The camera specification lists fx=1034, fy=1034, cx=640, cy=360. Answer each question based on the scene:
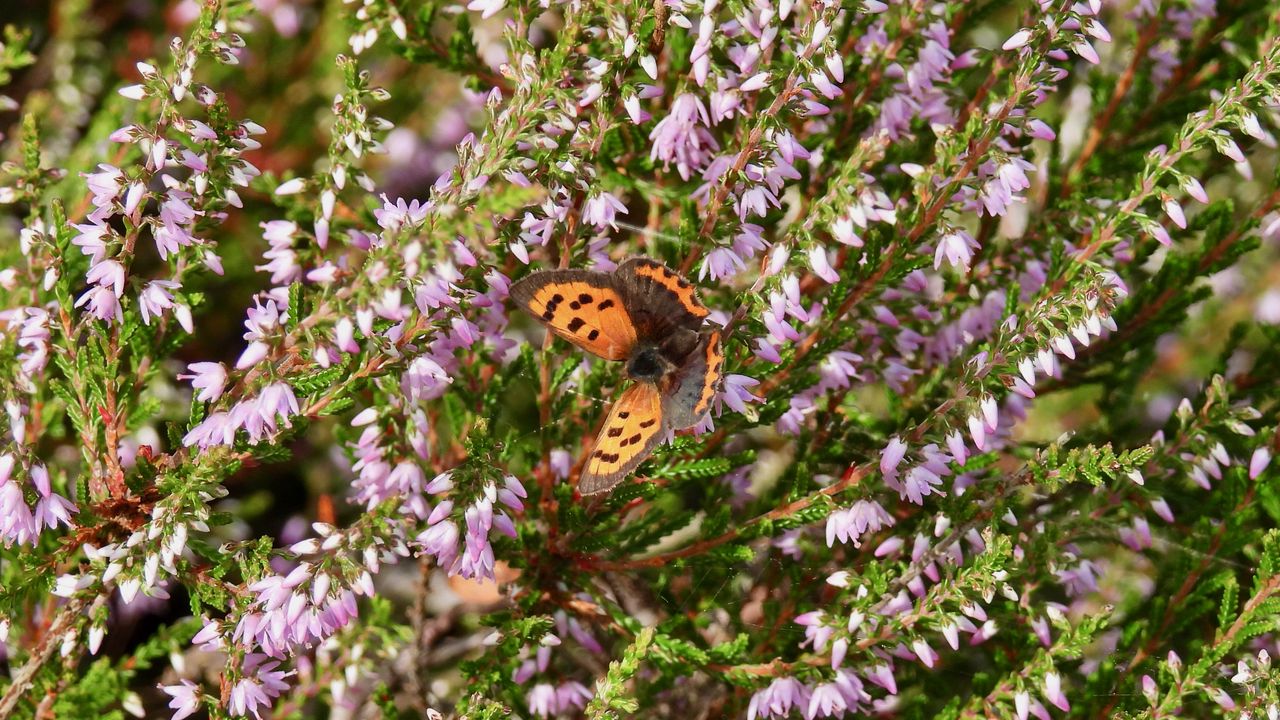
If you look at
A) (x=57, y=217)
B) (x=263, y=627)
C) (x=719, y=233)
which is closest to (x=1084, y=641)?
(x=719, y=233)

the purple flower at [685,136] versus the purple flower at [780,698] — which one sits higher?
the purple flower at [685,136]

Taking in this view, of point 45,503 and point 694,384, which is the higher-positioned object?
point 694,384

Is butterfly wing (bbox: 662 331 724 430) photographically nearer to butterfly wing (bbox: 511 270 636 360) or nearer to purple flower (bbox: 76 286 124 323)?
butterfly wing (bbox: 511 270 636 360)

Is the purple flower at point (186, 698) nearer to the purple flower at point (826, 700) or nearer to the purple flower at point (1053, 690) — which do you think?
the purple flower at point (826, 700)

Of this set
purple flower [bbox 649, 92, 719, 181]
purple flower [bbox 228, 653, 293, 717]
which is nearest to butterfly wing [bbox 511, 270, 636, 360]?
purple flower [bbox 649, 92, 719, 181]

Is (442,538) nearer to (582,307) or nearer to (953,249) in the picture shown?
(582,307)

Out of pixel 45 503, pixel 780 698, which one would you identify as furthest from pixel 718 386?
pixel 45 503

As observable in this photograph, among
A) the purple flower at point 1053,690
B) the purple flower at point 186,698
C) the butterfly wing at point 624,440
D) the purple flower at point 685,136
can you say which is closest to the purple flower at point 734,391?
the butterfly wing at point 624,440
